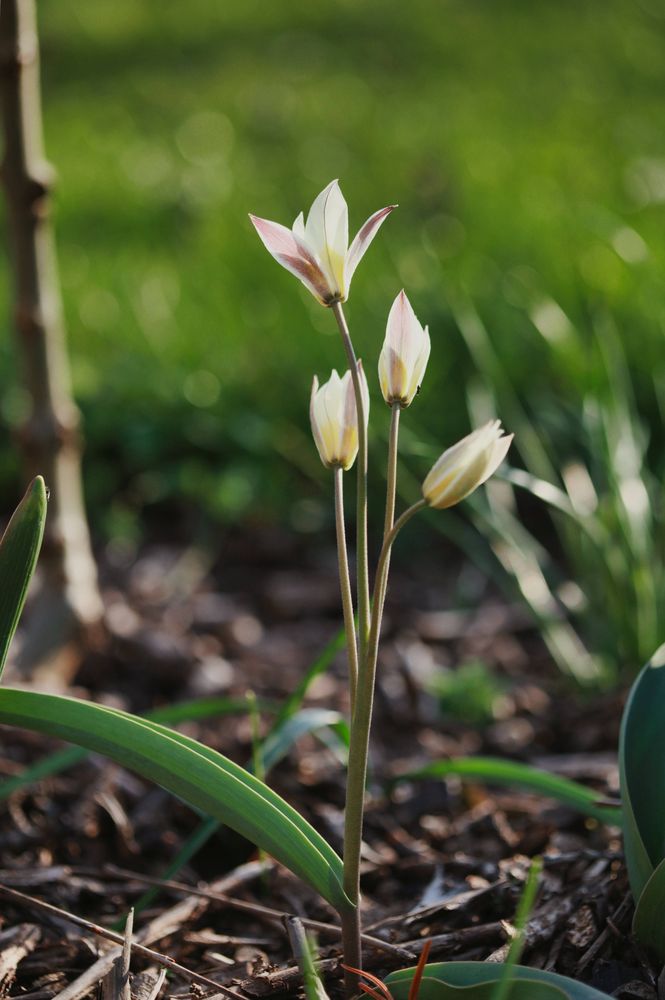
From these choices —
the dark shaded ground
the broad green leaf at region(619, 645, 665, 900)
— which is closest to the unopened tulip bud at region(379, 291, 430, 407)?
the broad green leaf at region(619, 645, 665, 900)

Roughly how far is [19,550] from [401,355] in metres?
0.39

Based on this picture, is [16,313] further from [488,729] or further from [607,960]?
[607,960]

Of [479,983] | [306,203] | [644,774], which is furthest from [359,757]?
[306,203]

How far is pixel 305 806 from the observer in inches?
67.7

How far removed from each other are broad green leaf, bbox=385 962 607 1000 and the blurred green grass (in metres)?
1.11

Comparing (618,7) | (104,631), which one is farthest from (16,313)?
(618,7)

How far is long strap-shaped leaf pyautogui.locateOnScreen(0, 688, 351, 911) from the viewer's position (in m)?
0.94

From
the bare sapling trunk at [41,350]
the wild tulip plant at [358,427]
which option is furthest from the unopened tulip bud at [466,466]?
Answer: the bare sapling trunk at [41,350]

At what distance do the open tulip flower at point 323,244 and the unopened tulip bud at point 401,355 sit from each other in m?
0.06

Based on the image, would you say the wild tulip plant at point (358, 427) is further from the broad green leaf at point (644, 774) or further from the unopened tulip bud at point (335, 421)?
the broad green leaf at point (644, 774)

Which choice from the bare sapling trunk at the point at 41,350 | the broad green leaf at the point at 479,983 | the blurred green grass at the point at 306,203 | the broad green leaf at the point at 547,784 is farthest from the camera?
the blurred green grass at the point at 306,203

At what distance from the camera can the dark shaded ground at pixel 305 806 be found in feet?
3.95

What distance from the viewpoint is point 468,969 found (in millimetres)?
969

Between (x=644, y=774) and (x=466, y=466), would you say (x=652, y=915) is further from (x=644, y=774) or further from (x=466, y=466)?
(x=466, y=466)
